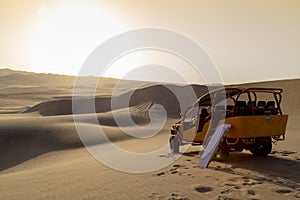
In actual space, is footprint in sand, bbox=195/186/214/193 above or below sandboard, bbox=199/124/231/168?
below

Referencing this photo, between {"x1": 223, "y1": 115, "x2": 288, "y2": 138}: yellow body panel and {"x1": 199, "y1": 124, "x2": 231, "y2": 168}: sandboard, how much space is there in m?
0.20

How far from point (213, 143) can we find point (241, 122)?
34.1 inches

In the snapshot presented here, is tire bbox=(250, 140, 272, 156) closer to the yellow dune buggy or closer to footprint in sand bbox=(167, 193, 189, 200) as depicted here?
the yellow dune buggy

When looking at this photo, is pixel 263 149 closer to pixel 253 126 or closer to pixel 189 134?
pixel 253 126

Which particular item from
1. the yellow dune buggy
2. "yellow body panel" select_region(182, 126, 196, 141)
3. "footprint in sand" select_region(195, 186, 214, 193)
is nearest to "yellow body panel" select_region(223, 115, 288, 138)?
the yellow dune buggy

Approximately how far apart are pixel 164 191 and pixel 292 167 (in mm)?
3558

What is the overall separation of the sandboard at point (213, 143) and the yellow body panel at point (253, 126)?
0.20 m

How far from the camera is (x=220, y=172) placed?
335 inches

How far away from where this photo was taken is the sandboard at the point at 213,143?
30.1ft

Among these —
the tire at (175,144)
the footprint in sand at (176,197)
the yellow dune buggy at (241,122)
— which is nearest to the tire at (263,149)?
the yellow dune buggy at (241,122)

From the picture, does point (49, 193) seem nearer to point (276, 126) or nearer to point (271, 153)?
point (276, 126)

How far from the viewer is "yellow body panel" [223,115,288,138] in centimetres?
926

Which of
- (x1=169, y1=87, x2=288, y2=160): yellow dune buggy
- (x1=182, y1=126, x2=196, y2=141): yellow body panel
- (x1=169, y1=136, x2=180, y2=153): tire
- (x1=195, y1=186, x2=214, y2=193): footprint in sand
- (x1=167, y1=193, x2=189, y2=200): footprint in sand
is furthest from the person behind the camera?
(x1=169, y1=136, x2=180, y2=153): tire

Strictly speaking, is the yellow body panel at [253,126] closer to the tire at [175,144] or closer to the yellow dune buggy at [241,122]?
the yellow dune buggy at [241,122]
